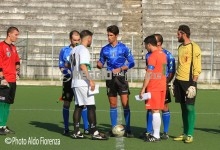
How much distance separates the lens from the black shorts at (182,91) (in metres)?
9.45

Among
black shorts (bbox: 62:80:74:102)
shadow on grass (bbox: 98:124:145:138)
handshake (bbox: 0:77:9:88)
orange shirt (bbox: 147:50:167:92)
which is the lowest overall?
shadow on grass (bbox: 98:124:145:138)

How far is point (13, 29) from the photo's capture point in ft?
33.0

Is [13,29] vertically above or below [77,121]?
above

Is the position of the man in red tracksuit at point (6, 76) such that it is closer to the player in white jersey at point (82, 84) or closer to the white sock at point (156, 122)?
the player in white jersey at point (82, 84)

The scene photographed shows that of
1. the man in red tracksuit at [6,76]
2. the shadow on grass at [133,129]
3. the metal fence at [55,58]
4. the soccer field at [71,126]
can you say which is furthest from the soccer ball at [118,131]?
the metal fence at [55,58]

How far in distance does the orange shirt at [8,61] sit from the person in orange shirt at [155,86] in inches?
97.9

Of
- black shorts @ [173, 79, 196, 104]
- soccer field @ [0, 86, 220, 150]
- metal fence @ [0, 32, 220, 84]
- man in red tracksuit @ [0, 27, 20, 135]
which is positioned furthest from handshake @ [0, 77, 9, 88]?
metal fence @ [0, 32, 220, 84]

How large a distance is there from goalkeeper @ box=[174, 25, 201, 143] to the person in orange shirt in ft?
1.09

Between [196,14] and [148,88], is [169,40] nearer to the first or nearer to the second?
[196,14]

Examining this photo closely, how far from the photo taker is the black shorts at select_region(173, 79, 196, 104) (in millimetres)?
9453

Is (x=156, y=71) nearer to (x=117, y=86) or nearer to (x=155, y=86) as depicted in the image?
(x=155, y=86)

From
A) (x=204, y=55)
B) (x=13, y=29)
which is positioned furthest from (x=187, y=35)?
(x=204, y=55)

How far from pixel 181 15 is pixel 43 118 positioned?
14802mm

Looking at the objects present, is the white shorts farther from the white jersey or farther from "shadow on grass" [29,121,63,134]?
"shadow on grass" [29,121,63,134]
